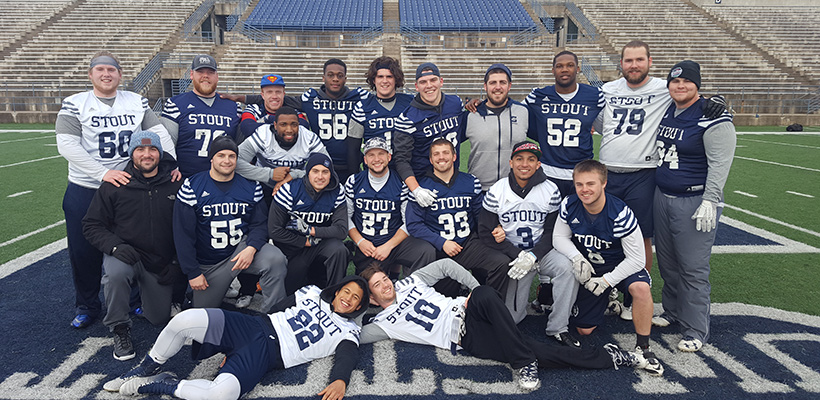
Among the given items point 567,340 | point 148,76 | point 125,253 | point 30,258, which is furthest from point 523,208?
point 148,76

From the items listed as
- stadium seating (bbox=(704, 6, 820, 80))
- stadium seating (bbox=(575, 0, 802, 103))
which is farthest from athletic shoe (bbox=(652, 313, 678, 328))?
stadium seating (bbox=(704, 6, 820, 80))

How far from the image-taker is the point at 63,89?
18.5 m

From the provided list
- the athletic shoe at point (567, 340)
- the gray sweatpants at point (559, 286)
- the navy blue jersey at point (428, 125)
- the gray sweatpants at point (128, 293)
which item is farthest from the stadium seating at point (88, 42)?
the athletic shoe at point (567, 340)

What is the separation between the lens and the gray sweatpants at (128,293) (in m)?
3.39

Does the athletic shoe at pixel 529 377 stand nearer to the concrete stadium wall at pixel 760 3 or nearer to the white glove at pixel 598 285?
the white glove at pixel 598 285

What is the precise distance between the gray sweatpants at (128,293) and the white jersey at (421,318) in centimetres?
154

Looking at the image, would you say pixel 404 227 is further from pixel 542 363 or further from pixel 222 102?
pixel 222 102

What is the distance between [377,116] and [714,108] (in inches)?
101

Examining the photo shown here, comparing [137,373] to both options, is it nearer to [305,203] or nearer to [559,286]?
[305,203]

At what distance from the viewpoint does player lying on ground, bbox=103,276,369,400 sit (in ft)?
9.18

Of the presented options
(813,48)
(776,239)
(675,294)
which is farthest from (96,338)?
(813,48)

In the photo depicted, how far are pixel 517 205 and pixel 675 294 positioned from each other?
4.23ft

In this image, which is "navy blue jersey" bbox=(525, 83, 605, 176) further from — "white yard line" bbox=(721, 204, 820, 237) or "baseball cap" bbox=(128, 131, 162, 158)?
"white yard line" bbox=(721, 204, 820, 237)

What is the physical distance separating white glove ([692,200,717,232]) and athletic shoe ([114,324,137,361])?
3.76 metres
